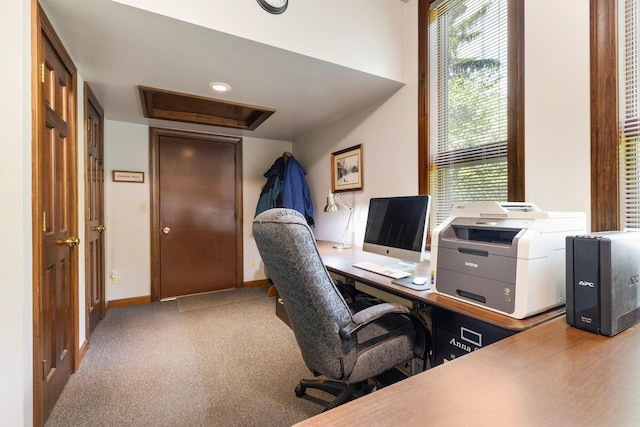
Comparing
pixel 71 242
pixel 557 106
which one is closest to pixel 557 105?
pixel 557 106

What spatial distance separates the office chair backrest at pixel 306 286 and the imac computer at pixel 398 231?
1.78 feet

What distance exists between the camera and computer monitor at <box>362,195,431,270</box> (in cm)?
164

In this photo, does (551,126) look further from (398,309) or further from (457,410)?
(457,410)

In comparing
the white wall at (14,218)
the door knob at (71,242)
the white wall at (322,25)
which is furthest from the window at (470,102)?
the door knob at (71,242)

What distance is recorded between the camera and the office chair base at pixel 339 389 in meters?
1.55

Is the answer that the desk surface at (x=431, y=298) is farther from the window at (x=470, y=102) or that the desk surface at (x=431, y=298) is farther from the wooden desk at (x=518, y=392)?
the window at (x=470, y=102)

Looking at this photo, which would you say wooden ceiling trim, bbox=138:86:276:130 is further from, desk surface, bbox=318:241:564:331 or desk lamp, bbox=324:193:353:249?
desk surface, bbox=318:241:564:331

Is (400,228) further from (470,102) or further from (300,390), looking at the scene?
(300,390)

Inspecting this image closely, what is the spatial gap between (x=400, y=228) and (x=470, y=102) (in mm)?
1013

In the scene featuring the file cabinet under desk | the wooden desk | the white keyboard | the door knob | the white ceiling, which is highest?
the white ceiling

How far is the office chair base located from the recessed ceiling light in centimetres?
224

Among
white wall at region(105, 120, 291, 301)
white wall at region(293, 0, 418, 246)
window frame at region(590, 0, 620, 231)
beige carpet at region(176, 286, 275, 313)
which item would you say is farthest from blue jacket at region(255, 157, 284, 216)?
window frame at region(590, 0, 620, 231)

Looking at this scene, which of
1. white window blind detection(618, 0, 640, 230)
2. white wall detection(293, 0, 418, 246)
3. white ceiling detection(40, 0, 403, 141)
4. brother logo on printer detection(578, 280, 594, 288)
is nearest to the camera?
brother logo on printer detection(578, 280, 594, 288)

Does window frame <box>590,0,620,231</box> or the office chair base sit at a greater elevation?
window frame <box>590,0,620,231</box>
